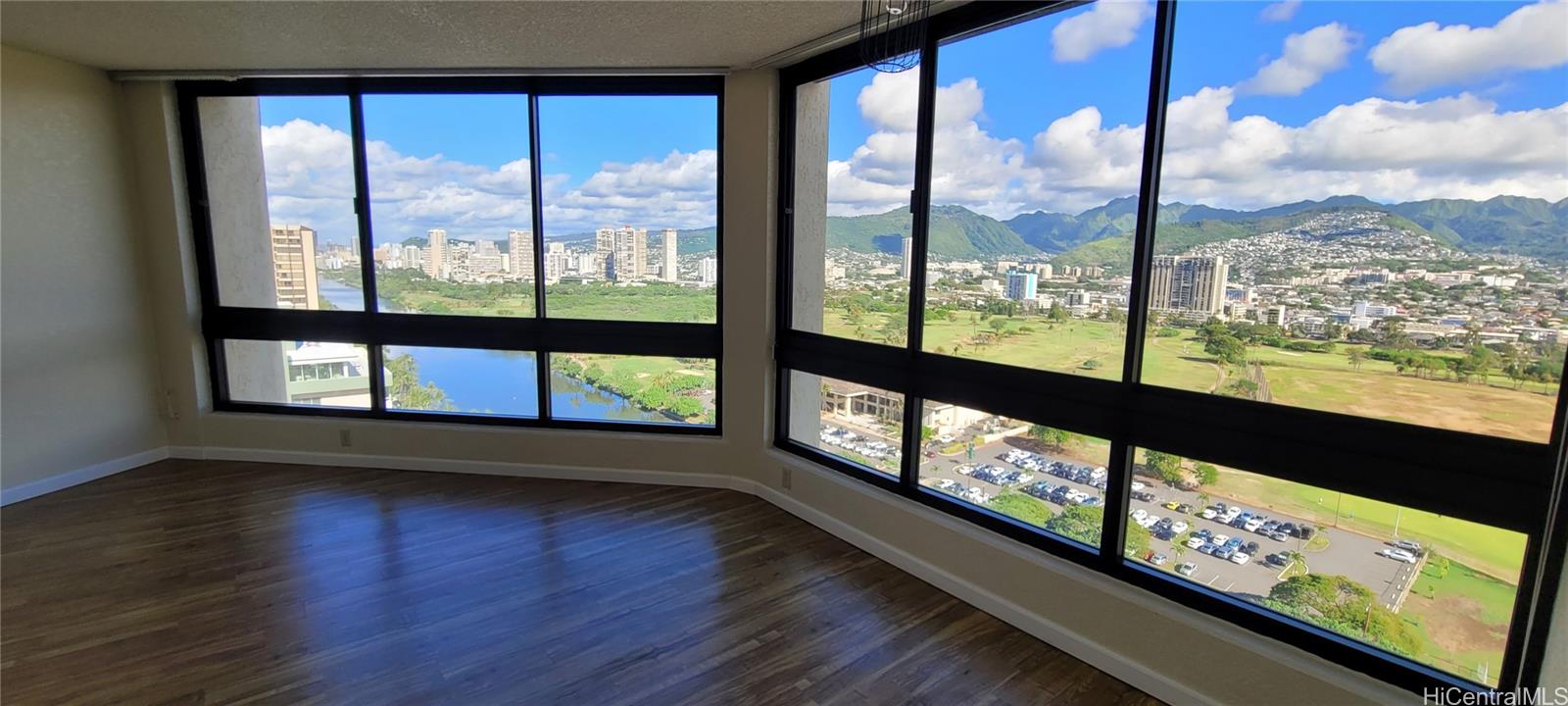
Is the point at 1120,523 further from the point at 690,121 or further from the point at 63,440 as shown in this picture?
the point at 63,440

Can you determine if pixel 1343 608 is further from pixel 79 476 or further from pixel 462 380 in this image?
pixel 79 476

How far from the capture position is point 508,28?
2986 mm

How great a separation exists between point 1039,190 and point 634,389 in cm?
284

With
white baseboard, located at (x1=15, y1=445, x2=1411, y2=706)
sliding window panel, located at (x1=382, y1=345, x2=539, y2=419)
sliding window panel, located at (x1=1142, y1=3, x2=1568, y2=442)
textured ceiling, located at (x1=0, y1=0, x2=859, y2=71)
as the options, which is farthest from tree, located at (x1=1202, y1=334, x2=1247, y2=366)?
sliding window panel, located at (x1=382, y1=345, x2=539, y2=419)

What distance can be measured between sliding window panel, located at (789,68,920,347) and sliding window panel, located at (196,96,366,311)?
311 cm

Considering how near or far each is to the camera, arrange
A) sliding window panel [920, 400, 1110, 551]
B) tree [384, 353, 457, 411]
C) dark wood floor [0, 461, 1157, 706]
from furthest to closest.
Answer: tree [384, 353, 457, 411] < sliding window panel [920, 400, 1110, 551] < dark wood floor [0, 461, 1157, 706]

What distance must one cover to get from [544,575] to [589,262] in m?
2.04

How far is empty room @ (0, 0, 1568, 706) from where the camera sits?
1753 mm

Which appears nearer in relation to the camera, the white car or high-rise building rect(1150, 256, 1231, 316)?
the white car

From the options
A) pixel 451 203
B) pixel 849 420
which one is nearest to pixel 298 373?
pixel 451 203

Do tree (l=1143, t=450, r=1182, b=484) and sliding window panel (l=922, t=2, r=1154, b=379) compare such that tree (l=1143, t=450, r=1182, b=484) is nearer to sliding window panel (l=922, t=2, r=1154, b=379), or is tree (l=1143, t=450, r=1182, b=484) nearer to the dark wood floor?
sliding window panel (l=922, t=2, r=1154, b=379)

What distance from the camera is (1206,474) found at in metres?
2.16

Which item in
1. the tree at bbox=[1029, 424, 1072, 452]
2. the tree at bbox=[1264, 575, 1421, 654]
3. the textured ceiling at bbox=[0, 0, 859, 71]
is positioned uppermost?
the textured ceiling at bbox=[0, 0, 859, 71]

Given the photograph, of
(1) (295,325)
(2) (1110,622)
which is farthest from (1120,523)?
(1) (295,325)
